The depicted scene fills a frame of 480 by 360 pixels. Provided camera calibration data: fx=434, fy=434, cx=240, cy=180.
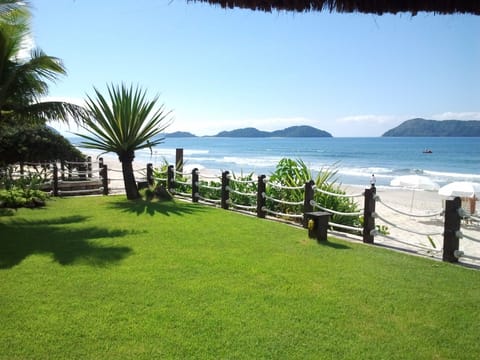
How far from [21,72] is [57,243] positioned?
12.3 feet

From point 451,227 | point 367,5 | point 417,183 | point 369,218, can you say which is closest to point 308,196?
point 369,218

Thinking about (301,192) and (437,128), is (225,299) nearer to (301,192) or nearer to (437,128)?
(301,192)

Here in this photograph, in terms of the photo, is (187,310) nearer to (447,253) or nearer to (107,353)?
(107,353)

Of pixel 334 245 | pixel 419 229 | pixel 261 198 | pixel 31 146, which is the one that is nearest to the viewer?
pixel 334 245

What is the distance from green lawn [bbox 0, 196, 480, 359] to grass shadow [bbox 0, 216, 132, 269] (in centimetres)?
3

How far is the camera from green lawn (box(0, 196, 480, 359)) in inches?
131

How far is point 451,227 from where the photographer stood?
588 centimetres

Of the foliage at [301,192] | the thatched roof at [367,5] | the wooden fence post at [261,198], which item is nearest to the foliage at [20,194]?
the wooden fence post at [261,198]

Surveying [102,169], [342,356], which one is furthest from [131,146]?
[342,356]

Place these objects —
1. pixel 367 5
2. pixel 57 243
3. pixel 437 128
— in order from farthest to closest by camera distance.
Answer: pixel 437 128 < pixel 57 243 < pixel 367 5

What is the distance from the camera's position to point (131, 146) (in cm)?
1238

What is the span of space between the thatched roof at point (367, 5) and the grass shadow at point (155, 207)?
773 cm

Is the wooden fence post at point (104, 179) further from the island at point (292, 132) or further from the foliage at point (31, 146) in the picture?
the island at point (292, 132)

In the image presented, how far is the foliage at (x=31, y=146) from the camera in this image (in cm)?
1630
